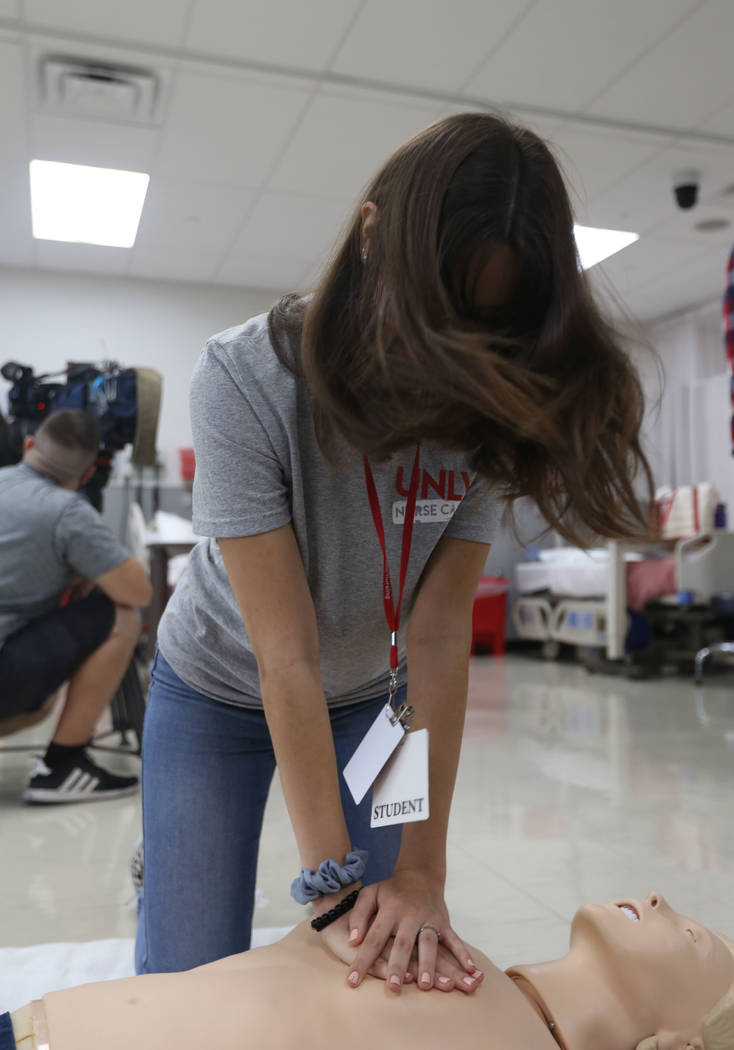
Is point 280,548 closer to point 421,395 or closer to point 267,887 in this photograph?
point 421,395

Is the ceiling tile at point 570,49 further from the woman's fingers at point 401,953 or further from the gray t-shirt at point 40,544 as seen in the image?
the woman's fingers at point 401,953

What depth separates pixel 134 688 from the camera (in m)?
2.98

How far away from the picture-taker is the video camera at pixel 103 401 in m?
2.79

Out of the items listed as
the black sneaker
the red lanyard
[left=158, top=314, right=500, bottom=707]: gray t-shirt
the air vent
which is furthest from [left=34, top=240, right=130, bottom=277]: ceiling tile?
the red lanyard

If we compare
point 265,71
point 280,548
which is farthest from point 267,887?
point 265,71

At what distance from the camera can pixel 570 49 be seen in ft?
11.7

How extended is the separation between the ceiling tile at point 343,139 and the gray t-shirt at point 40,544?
2099 millimetres

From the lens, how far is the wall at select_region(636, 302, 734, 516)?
267 inches

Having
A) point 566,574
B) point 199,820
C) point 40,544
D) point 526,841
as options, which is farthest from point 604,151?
point 199,820

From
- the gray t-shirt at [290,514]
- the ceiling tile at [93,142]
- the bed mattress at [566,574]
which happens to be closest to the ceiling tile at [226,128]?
the ceiling tile at [93,142]

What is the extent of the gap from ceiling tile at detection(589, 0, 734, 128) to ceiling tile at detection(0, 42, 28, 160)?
2350mm

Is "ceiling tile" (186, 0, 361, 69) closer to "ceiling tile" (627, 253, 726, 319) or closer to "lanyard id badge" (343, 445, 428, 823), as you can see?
"lanyard id badge" (343, 445, 428, 823)

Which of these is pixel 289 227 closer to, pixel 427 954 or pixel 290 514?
pixel 290 514

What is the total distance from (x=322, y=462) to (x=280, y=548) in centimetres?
11
